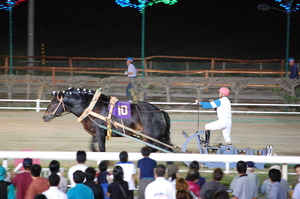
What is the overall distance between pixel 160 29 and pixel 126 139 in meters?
32.1

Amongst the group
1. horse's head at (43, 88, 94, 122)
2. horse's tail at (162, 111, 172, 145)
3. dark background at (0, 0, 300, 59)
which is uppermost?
dark background at (0, 0, 300, 59)

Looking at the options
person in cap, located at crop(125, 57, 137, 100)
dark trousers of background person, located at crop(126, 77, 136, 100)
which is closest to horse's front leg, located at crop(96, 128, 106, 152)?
person in cap, located at crop(125, 57, 137, 100)

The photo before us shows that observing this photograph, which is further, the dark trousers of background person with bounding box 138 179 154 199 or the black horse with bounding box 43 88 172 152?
the black horse with bounding box 43 88 172 152

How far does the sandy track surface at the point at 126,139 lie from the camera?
11.1 metres

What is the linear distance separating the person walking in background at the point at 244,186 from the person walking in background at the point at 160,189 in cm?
86

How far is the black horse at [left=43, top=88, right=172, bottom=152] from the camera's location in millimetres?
9109

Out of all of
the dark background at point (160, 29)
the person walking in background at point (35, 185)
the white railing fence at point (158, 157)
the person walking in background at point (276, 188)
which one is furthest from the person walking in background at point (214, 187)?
the dark background at point (160, 29)

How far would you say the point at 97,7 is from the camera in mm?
46188

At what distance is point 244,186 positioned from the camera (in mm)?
5676

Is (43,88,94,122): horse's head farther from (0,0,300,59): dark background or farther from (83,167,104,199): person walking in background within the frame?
(0,0,300,59): dark background

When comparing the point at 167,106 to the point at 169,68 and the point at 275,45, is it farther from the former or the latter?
the point at 275,45

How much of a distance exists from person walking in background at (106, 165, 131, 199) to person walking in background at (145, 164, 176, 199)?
28 centimetres

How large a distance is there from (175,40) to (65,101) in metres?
32.7

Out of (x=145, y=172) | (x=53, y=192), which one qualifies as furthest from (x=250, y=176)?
(x=53, y=192)
